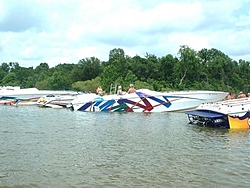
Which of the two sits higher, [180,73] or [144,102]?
[180,73]

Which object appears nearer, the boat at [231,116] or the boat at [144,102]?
the boat at [231,116]

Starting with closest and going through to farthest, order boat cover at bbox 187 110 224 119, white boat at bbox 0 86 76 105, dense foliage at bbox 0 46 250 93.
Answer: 1. boat cover at bbox 187 110 224 119
2. white boat at bbox 0 86 76 105
3. dense foliage at bbox 0 46 250 93

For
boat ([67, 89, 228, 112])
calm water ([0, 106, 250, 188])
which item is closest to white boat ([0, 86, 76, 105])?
boat ([67, 89, 228, 112])

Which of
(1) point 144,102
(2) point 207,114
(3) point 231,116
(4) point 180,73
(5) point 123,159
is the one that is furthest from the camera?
(4) point 180,73

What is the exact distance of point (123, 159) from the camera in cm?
1370

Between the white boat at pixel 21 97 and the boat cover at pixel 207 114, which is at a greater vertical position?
the white boat at pixel 21 97

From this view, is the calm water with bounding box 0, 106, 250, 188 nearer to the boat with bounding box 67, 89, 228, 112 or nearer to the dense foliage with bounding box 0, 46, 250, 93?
the boat with bounding box 67, 89, 228, 112

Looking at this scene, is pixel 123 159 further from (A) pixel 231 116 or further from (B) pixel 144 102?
(B) pixel 144 102

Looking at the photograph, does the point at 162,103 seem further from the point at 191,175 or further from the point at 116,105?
the point at 191,175

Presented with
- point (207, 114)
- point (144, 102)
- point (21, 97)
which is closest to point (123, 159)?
point (207, 114)

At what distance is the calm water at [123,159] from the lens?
10.9 m

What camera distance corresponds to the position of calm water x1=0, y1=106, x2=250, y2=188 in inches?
431

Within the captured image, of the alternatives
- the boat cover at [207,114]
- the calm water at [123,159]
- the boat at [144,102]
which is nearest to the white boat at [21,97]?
the boat at [144,102]

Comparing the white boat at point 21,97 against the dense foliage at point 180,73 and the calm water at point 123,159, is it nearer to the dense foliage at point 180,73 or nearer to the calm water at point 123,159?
the dense foliage at point 180,73
